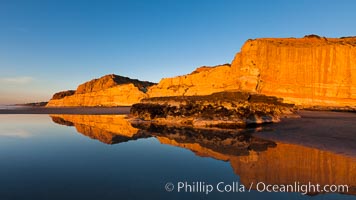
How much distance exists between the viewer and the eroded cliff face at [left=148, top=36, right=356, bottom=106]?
4712cm

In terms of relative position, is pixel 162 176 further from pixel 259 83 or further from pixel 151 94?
pixel 151 94

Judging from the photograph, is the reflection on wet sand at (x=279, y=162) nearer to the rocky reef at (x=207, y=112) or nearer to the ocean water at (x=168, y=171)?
the ocean water at (x=168, y=171)

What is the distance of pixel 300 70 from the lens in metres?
49.6

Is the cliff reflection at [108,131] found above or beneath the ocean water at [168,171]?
above

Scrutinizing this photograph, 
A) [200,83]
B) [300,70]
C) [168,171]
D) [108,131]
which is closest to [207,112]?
[108,131]

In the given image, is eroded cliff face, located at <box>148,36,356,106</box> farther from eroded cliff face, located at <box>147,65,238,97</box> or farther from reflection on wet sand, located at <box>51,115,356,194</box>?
reflection on wet sand, located at <box>51,115,356,194</box>

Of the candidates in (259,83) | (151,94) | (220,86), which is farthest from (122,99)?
(259,83)

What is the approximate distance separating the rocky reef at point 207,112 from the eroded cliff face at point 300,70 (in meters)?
24.7

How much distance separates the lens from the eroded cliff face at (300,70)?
4712cm

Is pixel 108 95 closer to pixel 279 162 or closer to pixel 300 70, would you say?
pixel 300 70

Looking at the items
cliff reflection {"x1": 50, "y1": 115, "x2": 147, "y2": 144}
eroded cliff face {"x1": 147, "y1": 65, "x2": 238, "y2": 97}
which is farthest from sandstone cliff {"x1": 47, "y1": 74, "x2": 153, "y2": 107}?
cliff reflection {"x1": 50, "y1": 115, "x2": 147, "y2": 144}

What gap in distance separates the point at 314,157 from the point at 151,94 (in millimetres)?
70594

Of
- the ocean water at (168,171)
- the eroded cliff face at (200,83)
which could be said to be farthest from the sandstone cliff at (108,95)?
the ocean water at (168,171)

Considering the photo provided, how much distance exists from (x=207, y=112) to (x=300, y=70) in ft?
120
